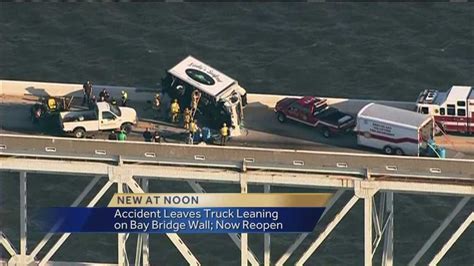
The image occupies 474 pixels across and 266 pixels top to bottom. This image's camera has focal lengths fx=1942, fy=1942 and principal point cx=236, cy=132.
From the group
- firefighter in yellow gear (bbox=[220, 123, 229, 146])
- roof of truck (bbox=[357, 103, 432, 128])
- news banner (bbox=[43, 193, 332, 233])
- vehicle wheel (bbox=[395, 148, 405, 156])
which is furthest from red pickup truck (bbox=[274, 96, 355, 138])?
news banner (bbox=[43, 193, 332, 233])

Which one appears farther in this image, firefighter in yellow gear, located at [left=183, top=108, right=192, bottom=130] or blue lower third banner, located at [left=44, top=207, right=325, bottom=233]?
firefighter in yellow gear, located at [left=183, top=108, right=192, bottom=130]

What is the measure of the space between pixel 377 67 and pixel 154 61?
14019mm

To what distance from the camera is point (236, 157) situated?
87.7 metres

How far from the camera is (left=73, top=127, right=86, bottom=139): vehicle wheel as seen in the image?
9100cm

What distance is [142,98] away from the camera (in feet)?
314

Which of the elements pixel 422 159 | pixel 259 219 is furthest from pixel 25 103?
pixel 422 159

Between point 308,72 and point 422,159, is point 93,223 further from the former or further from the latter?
point 308,72

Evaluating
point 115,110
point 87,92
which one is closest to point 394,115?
point 115,110

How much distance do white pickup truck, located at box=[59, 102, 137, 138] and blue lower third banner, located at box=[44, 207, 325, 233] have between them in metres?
3.94

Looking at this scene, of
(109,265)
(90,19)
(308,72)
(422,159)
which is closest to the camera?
(422,159)

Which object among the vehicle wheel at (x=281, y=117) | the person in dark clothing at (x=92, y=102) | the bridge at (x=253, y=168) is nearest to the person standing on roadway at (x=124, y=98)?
the person in dark clothing at (x=92, y=102)

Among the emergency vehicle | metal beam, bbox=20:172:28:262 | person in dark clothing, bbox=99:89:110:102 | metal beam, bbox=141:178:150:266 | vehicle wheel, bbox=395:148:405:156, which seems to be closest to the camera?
vehicle wheel, bbox=395:148:405:156

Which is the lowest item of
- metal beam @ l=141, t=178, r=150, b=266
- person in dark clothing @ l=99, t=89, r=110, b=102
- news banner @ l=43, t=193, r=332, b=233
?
metal beam @ l=141, t=178, r=150, b=266

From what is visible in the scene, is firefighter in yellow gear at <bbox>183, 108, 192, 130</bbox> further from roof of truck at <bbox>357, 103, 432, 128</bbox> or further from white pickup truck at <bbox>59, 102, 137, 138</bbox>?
roof of truck at <bbox>357, 103, 432, 128</bbox>
